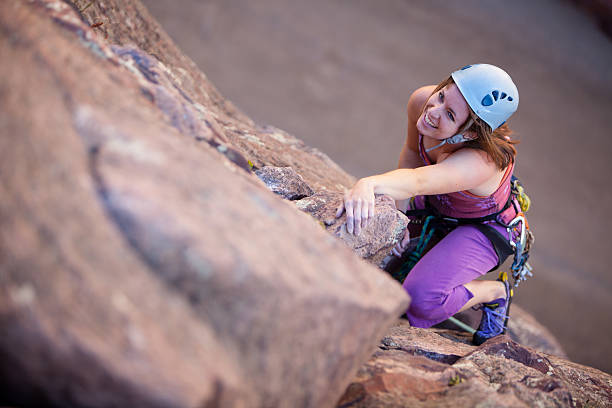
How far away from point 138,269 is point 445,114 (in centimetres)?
112

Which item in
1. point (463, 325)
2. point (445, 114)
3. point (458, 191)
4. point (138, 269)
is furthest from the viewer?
point (463, 325)

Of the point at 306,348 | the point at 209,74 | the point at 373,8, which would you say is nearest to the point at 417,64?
the point at 373,8

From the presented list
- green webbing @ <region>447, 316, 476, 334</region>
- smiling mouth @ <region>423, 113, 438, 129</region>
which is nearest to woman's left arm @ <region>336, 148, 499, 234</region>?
smiling mouth @ <region>423, 113, 438, 129</region>

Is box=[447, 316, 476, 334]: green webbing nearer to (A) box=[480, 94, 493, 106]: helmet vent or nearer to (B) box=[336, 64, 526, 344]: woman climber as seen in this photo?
(B) box=[336, 64, 526, 344]: woman climber

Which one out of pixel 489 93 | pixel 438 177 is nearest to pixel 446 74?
pixel 489 93

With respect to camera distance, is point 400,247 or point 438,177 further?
point 400,247

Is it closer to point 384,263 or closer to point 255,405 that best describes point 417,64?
point 384,263

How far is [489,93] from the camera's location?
4.60ft

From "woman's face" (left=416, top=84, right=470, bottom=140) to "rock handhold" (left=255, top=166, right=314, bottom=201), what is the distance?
46 centimetres

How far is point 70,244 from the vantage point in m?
Result: 0.68

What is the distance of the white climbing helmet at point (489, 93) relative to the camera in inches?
55.3

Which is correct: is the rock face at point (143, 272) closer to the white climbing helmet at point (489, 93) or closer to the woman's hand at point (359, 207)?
the woman's hand at point (359, 207)

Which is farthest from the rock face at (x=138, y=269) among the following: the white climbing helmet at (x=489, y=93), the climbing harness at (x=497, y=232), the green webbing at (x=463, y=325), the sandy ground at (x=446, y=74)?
the sandy ground at (x=446, y=74)

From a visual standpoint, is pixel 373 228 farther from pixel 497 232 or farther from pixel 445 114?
pixel 497 232
